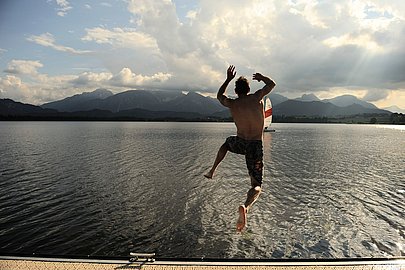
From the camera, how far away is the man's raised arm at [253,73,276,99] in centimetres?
557

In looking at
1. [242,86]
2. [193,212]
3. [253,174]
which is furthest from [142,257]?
[193,212]

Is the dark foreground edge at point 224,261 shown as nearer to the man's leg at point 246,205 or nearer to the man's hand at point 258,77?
the man's leg at point 246,205

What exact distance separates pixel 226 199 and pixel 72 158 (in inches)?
1030

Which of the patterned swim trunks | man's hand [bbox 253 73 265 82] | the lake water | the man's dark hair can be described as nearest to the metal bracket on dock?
the patterned swim trunks

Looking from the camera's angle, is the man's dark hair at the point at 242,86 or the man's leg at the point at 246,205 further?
the man's leg at the point at 246,205

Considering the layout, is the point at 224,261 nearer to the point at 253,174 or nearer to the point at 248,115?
the point at 253,174

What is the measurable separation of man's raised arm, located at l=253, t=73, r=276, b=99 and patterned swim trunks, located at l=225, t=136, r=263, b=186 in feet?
2.75

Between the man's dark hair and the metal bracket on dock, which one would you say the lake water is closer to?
the metal bracket on dock

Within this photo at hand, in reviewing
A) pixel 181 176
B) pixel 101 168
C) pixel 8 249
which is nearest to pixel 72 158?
pixel 101 168

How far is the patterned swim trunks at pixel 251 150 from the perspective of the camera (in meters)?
5.86

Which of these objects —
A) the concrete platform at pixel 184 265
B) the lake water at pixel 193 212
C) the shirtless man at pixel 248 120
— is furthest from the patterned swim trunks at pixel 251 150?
the lake water at pixel 193 212

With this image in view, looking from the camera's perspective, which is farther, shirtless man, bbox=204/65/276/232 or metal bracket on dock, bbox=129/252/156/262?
metal bracket on dock, bbox=129/252/156/262

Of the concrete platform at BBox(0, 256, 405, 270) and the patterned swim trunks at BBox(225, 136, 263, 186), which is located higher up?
the patterned swim trunks at BBox(225, 136, 263, 186)

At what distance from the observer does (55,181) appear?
28.2 m
